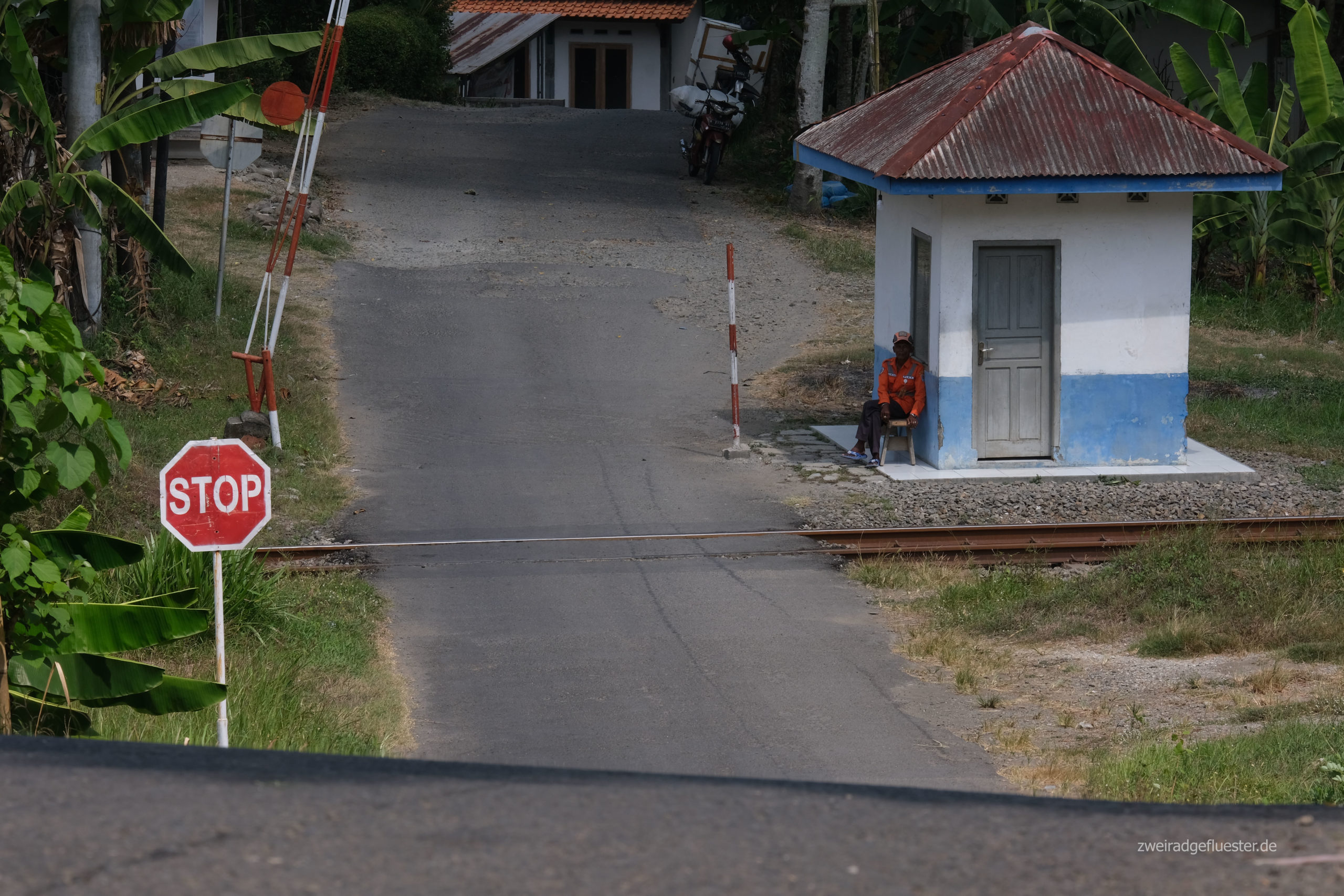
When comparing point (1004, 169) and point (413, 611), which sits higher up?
point (1004, 169)

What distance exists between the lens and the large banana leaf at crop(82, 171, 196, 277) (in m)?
13.9

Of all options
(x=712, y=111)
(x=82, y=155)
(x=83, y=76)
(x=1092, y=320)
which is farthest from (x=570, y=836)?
(x=712, y=111)

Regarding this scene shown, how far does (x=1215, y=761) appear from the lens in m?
7.02

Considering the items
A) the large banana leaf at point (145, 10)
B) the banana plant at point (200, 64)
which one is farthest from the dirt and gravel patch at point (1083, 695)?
the large banana leaf at point (145, 10)

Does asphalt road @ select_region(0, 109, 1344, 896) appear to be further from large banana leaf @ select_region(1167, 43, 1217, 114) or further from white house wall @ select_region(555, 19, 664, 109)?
white house wall @ select_region(555, 19, 664, 109)

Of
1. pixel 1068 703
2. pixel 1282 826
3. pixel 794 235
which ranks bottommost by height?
pixel 1068 703

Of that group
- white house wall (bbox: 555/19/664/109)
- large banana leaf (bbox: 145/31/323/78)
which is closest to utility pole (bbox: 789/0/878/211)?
large banana leaf (bbox: 145/31/323/78)

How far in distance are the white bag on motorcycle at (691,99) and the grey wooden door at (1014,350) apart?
15077 millimetres

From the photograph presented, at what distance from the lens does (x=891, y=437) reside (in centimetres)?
1430

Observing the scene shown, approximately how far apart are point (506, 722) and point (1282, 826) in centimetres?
478

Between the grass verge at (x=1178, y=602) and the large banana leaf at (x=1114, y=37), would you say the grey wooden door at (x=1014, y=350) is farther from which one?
the large banana leaf at (x=1114, y=37)

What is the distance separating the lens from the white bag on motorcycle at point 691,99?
28.4 m

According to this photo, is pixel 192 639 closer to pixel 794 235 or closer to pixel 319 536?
pixel 319 536

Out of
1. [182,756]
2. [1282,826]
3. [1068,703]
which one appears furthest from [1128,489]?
[182,756]
